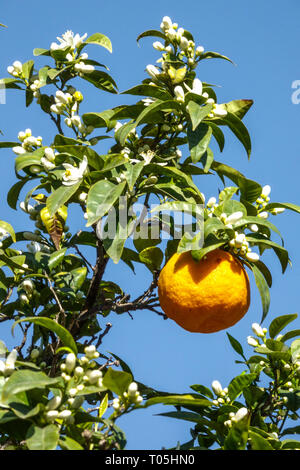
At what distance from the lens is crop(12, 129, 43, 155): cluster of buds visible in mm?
2461

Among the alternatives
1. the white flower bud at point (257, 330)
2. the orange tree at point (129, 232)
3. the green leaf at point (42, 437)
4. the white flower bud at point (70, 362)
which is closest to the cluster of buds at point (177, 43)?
the orange tree at point (129, 232)

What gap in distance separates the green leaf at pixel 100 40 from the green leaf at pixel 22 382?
1297 mm

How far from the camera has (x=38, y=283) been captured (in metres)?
2.45

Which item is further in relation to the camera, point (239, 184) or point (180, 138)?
point (180, 138)

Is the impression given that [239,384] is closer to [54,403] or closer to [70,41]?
[54,403]

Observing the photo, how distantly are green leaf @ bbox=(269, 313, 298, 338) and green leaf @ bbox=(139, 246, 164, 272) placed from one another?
1.32ft

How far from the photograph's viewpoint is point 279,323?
2334mm

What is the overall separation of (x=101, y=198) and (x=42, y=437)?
0.69 metres

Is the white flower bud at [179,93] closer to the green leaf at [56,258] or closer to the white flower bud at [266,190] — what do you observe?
the white flower bud at [266,190]

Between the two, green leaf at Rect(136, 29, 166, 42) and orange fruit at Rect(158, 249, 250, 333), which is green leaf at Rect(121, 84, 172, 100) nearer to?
green leaf at Rect(136, 29, 166, 42)
